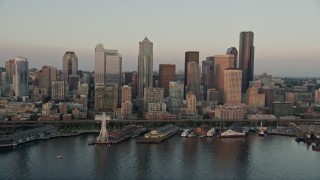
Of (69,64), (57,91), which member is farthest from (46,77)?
(69,64)

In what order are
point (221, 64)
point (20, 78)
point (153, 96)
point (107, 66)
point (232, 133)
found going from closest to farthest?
point (232, 133)
point (153, 96)
point (20, 78)
point (107, 66)
point (221, 64)

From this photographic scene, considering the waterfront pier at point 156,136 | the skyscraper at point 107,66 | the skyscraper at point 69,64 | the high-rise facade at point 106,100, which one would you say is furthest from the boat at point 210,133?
the skyscraper at point 69,64

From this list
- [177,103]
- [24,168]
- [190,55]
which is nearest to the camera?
[24,168]

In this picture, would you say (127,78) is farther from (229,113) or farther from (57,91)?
(229,113)

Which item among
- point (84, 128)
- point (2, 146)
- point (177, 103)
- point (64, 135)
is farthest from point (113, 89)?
point (2, 146)

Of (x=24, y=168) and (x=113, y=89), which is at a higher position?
(x=113, y=89)

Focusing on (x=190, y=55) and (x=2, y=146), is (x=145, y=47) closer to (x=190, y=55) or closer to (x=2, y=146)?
(x=190, y=55)
